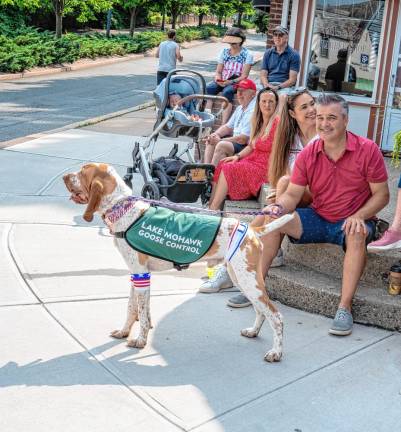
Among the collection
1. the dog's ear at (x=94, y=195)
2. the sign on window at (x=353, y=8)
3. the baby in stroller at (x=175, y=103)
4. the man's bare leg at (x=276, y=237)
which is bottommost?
the man's bare leg at (x=276, y=237)

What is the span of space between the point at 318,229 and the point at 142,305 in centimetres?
136

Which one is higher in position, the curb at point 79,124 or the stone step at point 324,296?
the stone step at point 324,296

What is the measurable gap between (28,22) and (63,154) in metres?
30.9

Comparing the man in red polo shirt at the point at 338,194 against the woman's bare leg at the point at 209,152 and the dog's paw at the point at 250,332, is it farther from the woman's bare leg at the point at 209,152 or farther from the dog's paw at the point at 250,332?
the woman's bare leg at the point at 209,152

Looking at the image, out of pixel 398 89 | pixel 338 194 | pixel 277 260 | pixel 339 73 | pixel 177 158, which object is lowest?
pixel 277 260

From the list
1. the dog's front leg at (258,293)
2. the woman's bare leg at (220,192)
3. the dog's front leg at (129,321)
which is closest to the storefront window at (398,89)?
the woman's bare leg at (220,192)

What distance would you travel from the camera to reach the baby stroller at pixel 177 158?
22.6 feet

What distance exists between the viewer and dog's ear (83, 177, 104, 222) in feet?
13.3

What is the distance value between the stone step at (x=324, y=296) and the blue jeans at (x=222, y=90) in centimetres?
446

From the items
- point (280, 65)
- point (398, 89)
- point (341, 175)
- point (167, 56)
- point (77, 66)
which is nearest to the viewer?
point (341, 175)

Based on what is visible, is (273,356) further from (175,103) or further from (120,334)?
(175,103)

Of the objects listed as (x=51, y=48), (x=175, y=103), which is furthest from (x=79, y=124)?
(x=51, y=48)

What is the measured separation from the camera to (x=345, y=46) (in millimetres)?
10344

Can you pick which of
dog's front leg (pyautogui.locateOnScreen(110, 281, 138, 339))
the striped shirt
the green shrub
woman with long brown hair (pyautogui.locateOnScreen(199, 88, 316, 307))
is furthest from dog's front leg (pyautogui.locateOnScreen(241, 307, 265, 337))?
the green shrub
